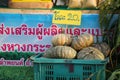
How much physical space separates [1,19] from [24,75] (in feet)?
2.73

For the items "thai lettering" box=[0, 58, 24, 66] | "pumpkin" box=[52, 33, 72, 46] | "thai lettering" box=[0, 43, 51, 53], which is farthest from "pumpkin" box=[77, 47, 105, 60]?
"thai lettering" box=[0, 58, 24, 66]

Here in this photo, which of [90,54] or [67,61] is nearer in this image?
[67,61]

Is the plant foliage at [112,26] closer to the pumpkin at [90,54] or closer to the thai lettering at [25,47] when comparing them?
the pumpkin at [90,54]

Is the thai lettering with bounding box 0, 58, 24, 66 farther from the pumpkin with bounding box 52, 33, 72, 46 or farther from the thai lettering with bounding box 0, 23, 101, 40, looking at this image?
the pumpkin with bounding box 52, 33, 72, 46

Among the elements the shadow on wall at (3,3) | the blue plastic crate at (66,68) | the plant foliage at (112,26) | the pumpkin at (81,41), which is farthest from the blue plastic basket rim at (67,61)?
the shadow on wall at (3,3)

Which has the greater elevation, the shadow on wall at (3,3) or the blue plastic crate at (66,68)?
the shadow on wall at (3,3)

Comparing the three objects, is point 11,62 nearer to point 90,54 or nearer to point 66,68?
point 66,68

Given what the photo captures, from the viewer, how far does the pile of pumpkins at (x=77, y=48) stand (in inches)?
183

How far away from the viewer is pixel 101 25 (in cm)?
509

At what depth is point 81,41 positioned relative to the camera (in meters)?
4.88

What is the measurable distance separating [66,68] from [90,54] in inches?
13.4

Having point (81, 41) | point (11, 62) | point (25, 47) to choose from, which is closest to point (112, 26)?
point (81, 41)

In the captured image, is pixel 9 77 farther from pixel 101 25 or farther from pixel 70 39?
pixel 101 25

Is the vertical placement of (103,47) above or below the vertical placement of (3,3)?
below
